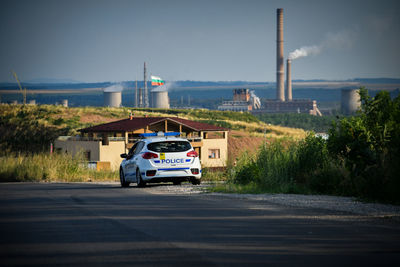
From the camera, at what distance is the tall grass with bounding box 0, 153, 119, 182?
103ft

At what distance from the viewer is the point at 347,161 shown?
17.1 m

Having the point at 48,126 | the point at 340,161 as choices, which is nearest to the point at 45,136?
the point at 48,126

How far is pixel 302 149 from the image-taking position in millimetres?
20219

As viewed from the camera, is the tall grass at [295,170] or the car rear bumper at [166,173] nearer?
the tall grass at [295,170]

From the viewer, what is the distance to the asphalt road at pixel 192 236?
860cm

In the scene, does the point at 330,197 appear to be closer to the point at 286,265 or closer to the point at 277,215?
the point at 277,215

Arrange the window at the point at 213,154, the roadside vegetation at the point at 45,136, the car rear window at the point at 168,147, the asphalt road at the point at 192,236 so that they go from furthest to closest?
1. the window at the point at 213,154
2. the roadside vegetation at the point at 45,136
3. the car rear window at the point at 168,147
4. the asphalt road at the point at 192,236

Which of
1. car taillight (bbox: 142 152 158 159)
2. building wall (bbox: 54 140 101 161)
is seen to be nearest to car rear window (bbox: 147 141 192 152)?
car taillight (bbox: 142 152 158 159)

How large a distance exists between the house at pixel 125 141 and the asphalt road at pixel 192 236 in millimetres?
43725

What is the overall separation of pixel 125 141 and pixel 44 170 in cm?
3237

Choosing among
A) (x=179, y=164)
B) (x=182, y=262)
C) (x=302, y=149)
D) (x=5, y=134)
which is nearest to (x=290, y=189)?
(x=302, y=149)

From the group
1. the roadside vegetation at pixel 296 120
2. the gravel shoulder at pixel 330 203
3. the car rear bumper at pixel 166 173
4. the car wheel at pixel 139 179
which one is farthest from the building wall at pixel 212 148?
the roadside vegetation at pixel 296 120

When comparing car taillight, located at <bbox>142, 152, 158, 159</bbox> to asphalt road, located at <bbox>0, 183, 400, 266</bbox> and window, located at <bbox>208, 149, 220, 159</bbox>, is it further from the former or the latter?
window, located at <bbox>208, 149, 220, 159</bbox>

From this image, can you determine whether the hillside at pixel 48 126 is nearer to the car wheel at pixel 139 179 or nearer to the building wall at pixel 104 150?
the building wall at pixel 104 150
